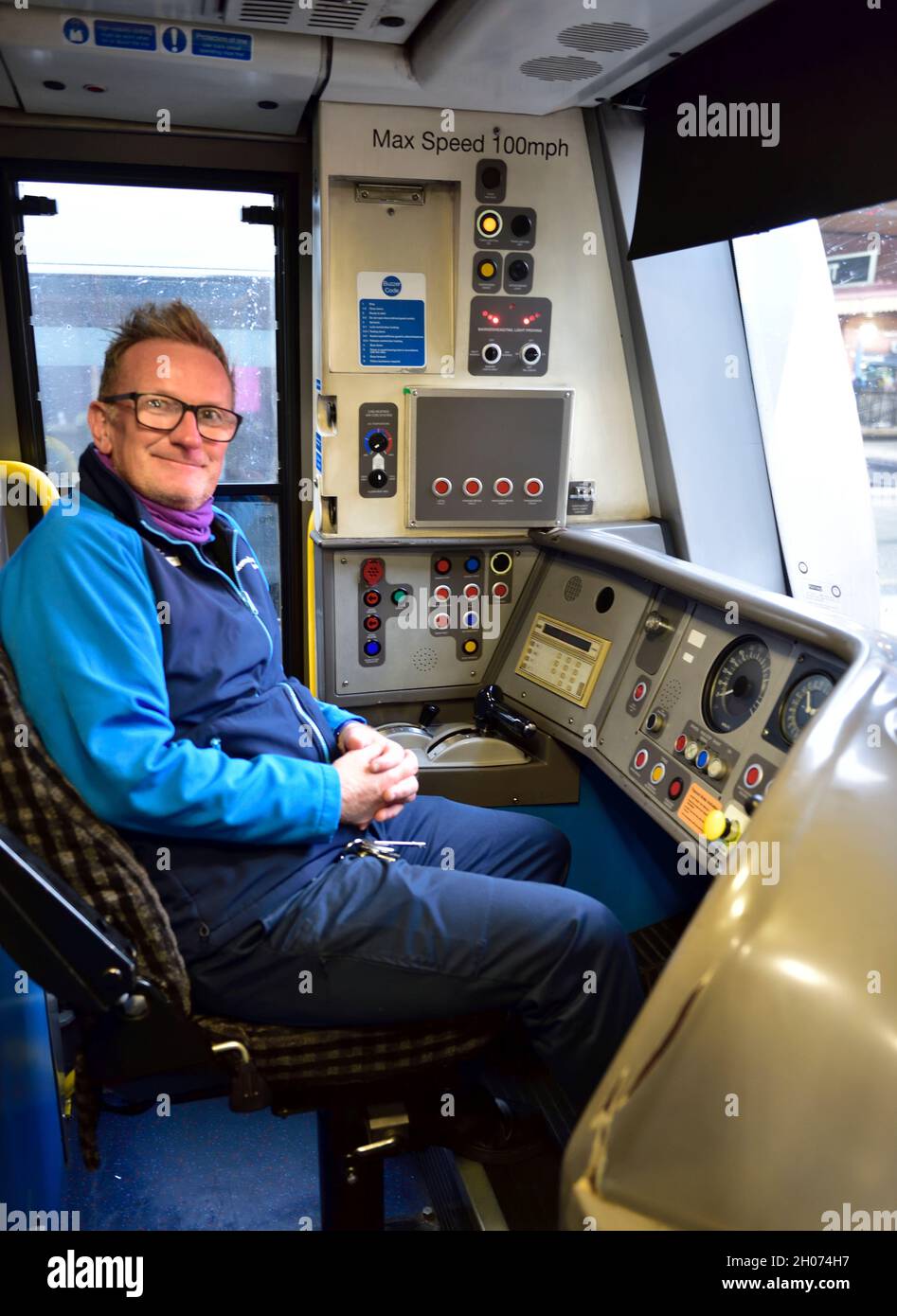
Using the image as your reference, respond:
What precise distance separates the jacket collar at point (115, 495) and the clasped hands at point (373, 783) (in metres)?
0.52

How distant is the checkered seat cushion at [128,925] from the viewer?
142 centimetres

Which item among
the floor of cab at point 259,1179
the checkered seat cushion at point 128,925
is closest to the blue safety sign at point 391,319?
the checkered seat cushion at point 128,925

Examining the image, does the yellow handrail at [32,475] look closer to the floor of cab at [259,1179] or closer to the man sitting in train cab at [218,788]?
the man sitting in train cab at [218,788]

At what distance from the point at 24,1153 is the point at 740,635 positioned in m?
1.66

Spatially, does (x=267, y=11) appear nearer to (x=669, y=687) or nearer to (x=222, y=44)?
(x=222, y=44)

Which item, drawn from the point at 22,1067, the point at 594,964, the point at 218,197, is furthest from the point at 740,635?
the point at 218,197

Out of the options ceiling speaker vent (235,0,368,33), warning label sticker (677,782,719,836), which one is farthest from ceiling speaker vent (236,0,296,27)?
warning label sticker (677,782,719,836)

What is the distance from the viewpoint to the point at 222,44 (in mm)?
2334

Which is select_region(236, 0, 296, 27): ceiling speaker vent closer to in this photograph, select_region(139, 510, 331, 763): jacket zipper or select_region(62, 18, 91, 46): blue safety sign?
select_region(62, 18, 91, 46): blue safety sign

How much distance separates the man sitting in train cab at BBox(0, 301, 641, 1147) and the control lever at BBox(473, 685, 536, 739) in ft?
3.02

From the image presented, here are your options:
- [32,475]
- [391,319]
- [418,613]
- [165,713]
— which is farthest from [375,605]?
[165,713]

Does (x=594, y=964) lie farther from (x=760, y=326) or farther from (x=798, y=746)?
Answer: (x=760, y=326)

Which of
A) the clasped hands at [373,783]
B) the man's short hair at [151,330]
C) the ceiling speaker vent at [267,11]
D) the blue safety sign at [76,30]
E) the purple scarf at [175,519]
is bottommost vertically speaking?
the clasped hands at [373,783]

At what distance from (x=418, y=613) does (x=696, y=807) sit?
1205mm
